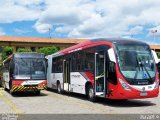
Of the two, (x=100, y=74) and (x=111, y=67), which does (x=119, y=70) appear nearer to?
(x=111, y=67)

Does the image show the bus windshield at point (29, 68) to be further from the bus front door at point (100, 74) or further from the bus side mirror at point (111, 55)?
the bus side mirror at point (111, 55)

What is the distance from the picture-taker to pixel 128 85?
15.3 metres

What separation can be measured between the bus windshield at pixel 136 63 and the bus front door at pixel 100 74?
→ 98cm

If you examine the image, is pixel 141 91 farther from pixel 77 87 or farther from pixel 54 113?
pixel 77 87

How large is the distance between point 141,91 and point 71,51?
735cm

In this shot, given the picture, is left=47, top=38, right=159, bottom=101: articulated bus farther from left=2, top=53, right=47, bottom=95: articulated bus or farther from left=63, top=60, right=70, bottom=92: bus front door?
left=2, top=53, right=47, bottom=95: articulated bus

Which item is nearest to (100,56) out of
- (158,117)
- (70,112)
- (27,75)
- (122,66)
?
(122,66)

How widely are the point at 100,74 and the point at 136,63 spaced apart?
183cm

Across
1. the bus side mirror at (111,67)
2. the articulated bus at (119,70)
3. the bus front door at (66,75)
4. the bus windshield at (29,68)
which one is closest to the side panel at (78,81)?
the articulated bus at (119,70)

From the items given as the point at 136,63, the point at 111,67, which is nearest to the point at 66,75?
the point at 111,67

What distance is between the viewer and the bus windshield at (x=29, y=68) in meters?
22.4

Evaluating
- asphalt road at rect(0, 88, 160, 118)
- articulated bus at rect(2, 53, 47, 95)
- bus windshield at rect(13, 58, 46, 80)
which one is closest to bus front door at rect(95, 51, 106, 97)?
asphalt road at rect(0, 88, 160, 118)

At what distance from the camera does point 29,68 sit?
22750mm

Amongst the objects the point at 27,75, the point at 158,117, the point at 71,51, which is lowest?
the point at 158,117
